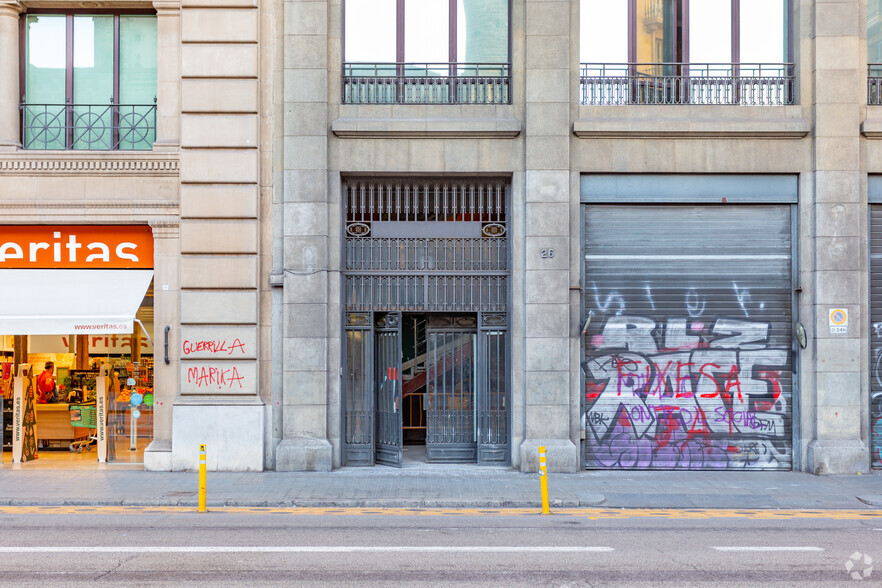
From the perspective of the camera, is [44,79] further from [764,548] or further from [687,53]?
[764,548]

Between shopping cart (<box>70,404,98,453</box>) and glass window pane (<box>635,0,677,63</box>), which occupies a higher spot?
glass window pane (<box>635,0,677,63</box>)

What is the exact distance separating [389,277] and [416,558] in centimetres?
699

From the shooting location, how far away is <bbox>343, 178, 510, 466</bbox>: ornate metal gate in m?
14.6

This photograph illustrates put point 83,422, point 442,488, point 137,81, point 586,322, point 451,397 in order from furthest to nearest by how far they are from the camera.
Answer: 1. point 83,422
2. point 137,81
3. point 451,397
4. point 586,322
5. point 442,488

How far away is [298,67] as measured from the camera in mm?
14352

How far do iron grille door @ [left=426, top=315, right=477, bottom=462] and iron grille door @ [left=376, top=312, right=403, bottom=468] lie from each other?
588 millimetres

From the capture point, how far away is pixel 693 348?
14492mm

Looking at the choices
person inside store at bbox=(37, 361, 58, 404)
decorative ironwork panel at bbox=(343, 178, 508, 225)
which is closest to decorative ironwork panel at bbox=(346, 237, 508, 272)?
decorative ironwork panel at bbox=(343, 178, 508, 225)

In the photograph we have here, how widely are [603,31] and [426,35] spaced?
3416 mm

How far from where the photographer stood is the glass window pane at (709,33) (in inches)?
587

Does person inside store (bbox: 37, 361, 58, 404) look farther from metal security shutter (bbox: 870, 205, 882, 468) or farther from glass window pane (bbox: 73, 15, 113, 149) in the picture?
metal security shutter (bbox: 870, 205, 882, 468)

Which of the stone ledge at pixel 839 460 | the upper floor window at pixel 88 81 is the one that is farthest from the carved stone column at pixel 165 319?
the stone ledge at pixel 839 460

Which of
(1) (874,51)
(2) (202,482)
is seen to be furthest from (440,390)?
(1) (874,51)

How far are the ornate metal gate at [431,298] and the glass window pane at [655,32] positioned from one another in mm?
3852
